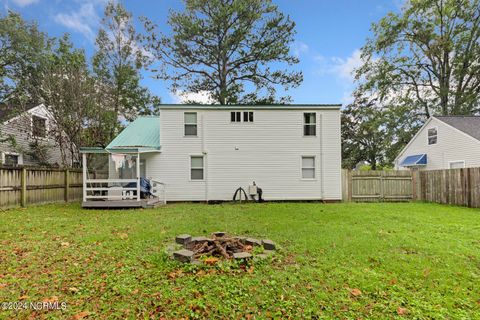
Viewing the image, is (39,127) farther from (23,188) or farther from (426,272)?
(426,272)

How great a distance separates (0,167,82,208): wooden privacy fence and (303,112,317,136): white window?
1186cm

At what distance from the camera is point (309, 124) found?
13.4 metres

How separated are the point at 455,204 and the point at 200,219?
11.3 m

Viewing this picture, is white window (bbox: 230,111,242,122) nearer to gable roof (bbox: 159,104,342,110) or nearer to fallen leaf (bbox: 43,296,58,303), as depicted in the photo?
gable roof (bbox: 159,104,342,110)

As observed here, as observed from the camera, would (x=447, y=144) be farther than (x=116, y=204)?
Yes

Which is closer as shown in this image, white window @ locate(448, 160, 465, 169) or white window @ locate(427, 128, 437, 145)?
white window @ locate(448, 160, 465, 169)

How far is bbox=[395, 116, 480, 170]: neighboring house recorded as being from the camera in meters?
15.0

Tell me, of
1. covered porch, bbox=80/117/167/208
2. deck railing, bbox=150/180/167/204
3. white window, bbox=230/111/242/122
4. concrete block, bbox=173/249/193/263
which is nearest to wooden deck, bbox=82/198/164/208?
covered porch, bbox=80/117/167/208

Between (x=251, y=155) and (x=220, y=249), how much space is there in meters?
9.03

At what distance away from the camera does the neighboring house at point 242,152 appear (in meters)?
12.8

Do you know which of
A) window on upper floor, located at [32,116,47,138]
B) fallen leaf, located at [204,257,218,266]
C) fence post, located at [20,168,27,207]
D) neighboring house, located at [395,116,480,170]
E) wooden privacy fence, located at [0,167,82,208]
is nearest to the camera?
fallen leaf, located at [204,257,218,266]

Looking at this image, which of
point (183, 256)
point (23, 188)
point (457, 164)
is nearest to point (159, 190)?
point (23, 188)

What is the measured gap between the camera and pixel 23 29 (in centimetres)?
1443

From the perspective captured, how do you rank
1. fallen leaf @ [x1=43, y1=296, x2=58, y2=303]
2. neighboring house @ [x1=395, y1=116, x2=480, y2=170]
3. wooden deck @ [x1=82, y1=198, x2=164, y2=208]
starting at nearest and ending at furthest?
fallen leaf @ [x1=43, y1=296, x2=58, y2=303]
wooden deck @ [x1=82, y1=198, x2=164, y2=208]
neighboring house @ [x1=395, y1=116, x2=480, y2=170]
